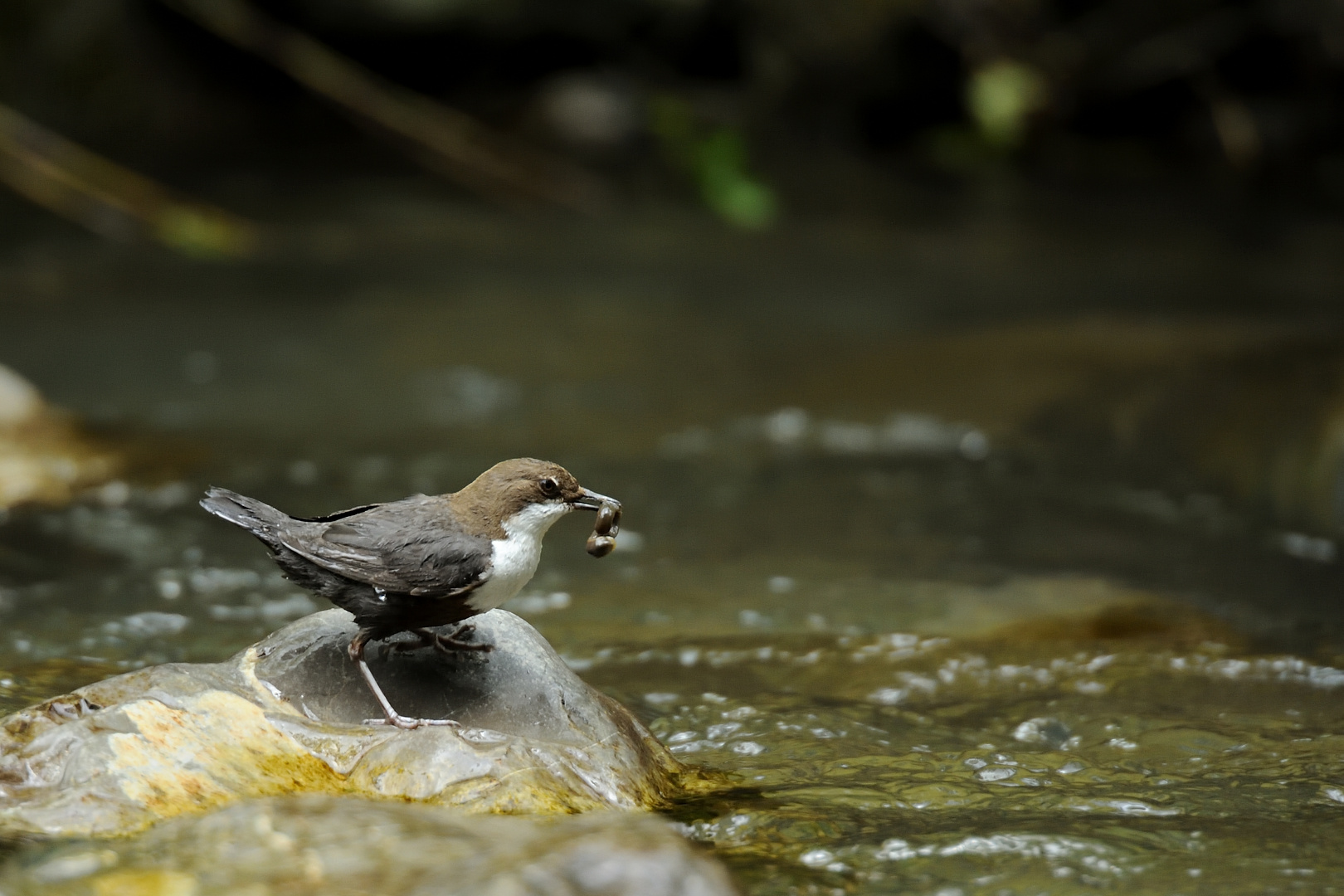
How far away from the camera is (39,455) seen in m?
6.81

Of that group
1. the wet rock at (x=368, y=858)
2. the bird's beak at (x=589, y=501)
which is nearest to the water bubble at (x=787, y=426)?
the bird's beak at (x=589, y=501)

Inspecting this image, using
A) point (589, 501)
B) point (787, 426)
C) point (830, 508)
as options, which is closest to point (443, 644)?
point (589, 501)

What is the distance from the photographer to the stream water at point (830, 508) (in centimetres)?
361

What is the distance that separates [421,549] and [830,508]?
3.86 meters

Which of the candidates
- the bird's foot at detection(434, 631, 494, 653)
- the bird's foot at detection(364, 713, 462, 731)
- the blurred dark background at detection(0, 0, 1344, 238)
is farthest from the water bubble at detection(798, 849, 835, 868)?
the blurred dark background at detection(0, 0, 1344, 238)

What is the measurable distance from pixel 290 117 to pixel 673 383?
9.69 m

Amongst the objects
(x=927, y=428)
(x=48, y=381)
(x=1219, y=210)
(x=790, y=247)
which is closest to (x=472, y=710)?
(x=927, y=428)

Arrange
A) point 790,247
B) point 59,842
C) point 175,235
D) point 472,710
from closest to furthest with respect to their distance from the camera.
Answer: point 59,842, point 472,710, point 175,235, point 790,247

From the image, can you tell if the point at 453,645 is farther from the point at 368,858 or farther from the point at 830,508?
the point at 830,508

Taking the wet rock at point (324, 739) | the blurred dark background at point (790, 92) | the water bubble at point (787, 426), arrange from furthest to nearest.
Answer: the blurred dark background at point (790, 92), the water bubble at point (787, 426), the wet rock at point (324, 739)

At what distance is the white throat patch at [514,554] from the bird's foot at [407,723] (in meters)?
0.30

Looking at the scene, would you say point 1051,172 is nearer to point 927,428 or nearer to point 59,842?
point 927,428

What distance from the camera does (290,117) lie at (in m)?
16.5

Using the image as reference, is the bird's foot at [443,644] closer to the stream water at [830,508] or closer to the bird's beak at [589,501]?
the bird's beak at [589,501]
